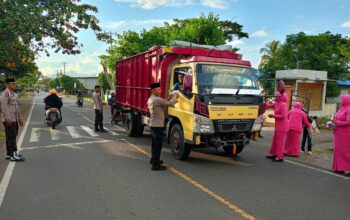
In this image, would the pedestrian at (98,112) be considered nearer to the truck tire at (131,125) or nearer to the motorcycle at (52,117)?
the truck tire at (131,125)

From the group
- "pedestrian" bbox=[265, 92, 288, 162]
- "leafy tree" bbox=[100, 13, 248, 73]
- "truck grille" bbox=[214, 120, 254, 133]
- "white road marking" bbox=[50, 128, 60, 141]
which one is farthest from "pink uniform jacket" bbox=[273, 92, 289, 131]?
"leafy tree" bbox=[100, 13, 248, 73]

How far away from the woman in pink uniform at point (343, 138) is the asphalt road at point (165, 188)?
0.42 m

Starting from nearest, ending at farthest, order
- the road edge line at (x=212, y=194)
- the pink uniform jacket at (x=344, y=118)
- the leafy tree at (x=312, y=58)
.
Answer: the road edge line at (x=212, y=194)
the pink uniform jacket at (x=344, y=118)
the leafy tree at (x=312, y=58)

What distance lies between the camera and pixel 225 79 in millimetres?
8828

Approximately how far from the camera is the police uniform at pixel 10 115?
28.3 feet

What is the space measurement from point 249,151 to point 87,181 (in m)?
5.82

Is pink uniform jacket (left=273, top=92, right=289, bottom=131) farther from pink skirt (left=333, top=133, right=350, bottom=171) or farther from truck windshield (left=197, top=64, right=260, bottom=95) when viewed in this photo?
pink skirt (left=333, top=133, right=350, bottom=171)

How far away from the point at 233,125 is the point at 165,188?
2731 millimetres

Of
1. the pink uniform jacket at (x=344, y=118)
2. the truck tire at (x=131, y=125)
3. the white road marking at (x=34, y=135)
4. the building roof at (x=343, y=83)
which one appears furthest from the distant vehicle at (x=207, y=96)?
the building roof at (x=343, y=83)

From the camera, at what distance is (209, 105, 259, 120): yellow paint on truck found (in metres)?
8.15

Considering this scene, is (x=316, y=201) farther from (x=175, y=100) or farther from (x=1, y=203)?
(x=1, y=203)

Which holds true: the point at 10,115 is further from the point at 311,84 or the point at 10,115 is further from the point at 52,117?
the point at 311,84

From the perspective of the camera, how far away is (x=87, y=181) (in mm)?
6867

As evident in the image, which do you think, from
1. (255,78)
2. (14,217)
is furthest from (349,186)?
(14,217)
